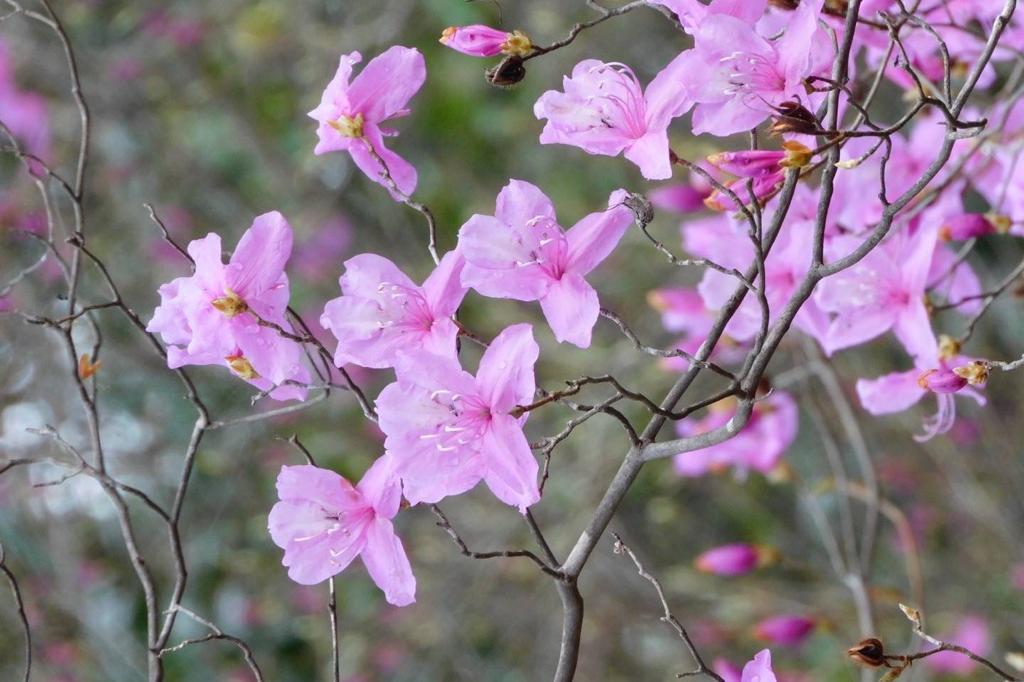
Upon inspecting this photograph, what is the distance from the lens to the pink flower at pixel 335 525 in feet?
2.18

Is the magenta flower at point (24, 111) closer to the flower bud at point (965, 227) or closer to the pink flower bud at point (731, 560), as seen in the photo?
the pink flower bud at point (731, 560)

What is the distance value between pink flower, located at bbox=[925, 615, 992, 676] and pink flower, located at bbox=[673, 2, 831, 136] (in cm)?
152

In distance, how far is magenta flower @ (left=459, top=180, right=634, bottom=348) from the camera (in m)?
0.62

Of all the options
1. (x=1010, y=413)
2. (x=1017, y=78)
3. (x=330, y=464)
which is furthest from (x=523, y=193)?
(x=1010, y=413)

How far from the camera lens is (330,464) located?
7.14ft

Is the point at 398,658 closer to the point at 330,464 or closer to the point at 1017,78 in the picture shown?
the point at 330,464

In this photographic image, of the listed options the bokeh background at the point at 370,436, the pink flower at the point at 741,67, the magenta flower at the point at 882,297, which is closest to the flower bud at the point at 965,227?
the magenta flower at the point at 882,297

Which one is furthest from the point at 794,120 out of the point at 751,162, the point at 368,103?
the point at 368,103

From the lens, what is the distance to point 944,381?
2.37 ft

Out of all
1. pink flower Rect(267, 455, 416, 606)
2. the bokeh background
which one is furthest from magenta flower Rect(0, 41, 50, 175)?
pink flower Rect(267, 455, 416, 606)

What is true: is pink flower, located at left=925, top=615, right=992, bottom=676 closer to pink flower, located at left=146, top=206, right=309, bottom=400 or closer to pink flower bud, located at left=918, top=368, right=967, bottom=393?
pink flower bud, located at left=918, top=368, right=967, bottom=393

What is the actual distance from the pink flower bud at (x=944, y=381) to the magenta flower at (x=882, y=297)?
76 millimetres

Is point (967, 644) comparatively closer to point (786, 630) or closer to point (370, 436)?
point (786, 630)

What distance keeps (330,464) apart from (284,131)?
0.69 metres
